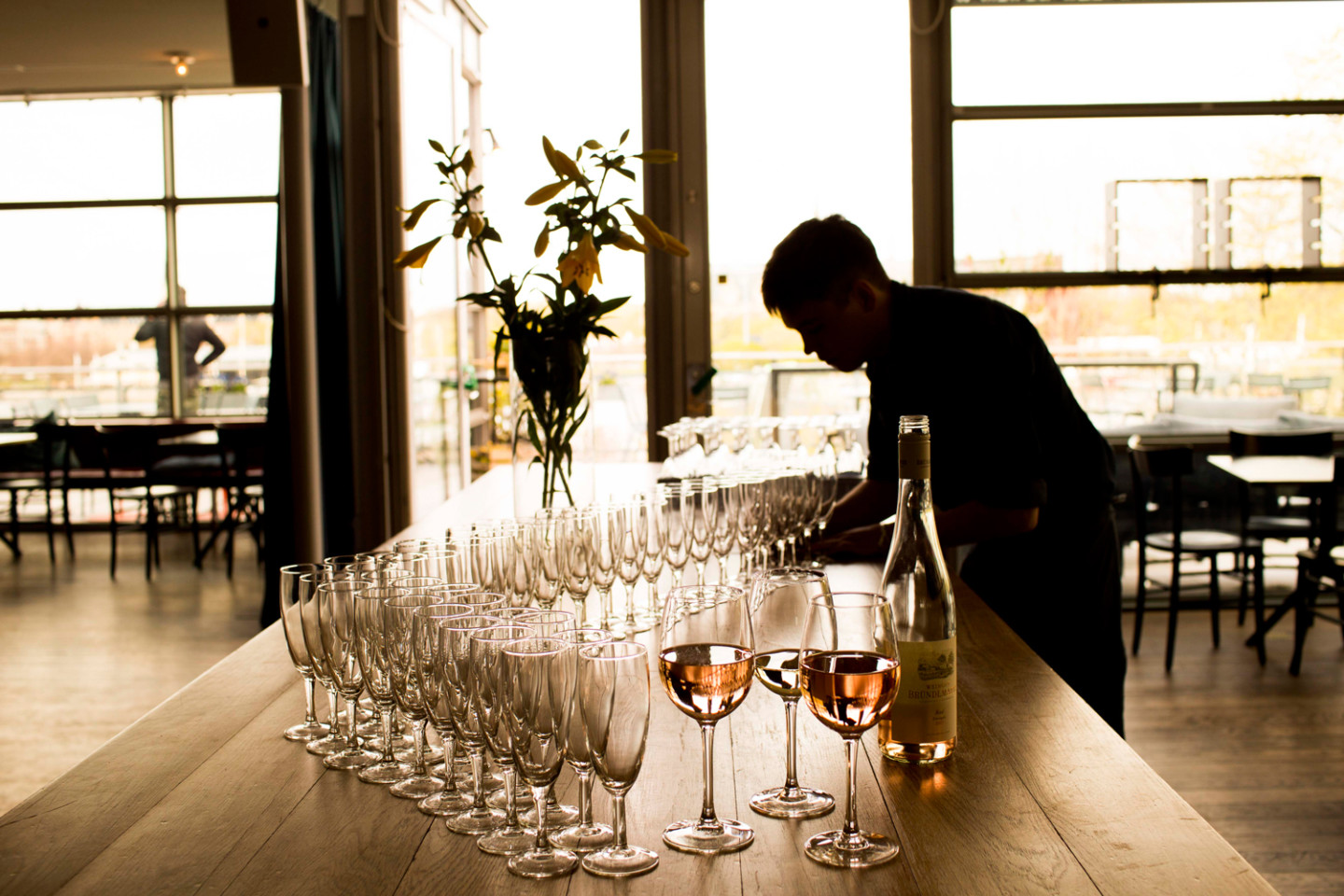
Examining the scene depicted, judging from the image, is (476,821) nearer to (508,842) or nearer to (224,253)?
(508,842)

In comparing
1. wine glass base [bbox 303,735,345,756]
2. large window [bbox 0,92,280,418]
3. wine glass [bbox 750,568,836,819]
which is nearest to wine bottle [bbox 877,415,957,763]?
wine glass [bbox 750,568,836,819]

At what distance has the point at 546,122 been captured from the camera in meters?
5.34

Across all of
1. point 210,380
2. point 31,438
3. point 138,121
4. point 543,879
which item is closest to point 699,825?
point 543,879

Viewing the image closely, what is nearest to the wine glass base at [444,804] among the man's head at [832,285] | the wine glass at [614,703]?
the wine glass at [614,703]

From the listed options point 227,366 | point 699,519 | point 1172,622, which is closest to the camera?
point 699,519

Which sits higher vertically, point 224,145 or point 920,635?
point 224,145

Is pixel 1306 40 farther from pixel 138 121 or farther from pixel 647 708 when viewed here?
pixel 138 121

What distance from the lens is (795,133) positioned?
16.8 feet

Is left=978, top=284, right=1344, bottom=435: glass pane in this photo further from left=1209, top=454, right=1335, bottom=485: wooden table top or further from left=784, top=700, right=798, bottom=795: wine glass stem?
left=784, top=700, right=798, bottom=795: wine glass stem

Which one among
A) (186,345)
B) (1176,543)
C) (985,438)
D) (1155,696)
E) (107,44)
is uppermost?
(107,44)

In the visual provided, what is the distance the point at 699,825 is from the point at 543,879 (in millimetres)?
143

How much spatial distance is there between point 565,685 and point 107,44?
7756 mm

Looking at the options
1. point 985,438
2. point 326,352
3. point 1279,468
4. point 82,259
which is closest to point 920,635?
point 985,438

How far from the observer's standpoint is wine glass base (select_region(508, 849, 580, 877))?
0.86 metres
